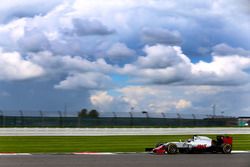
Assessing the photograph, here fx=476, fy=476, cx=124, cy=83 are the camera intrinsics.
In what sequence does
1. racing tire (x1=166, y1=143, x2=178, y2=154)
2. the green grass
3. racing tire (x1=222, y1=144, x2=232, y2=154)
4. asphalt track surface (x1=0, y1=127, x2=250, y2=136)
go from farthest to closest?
asphalt track surface (x1=0, y1=127, x2=250, y2=136)
the green grass
racing tire (x1=222, y1=144, x2=232, y2=154)
racing tire (x1=166, y1=143, x2=178, y2=154)

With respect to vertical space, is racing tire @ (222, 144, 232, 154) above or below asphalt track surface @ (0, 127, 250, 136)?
below

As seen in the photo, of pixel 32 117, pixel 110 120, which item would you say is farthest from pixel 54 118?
pixel 110 120

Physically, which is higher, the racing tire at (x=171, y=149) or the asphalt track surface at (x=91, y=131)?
the asphalt track surface at (x=91, y=131)

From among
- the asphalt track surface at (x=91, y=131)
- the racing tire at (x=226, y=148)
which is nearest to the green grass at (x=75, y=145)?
the racing tire at (x=226, y=148)

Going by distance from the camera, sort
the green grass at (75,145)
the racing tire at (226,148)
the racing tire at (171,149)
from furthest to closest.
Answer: the green grass at (75,145), the racing tire at (226,148), the racing tire at (171,149)

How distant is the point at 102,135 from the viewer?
3984cm

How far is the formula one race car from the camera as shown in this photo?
1941cm

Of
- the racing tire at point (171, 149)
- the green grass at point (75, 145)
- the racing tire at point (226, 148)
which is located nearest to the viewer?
the racing tire at point (171, 149)

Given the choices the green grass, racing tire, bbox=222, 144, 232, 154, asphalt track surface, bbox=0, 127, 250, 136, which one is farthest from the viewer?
asphalt track surface, bbox=0, 127, 250, 136

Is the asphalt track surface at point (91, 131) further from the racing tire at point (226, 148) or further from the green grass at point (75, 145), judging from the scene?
the racing tire at point (226, 148)

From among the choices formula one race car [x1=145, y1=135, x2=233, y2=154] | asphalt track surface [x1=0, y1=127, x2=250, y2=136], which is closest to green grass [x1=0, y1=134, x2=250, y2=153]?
formula one race car [x1=145, y1=135, x2=233, y2=154]

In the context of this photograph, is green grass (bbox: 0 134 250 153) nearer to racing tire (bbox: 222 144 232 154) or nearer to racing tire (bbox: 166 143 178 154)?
racing tire (bbox: 166 143 178 154)

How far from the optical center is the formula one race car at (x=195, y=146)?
19.4 meters

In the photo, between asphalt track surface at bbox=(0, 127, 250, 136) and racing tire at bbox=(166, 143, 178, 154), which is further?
asphalt track surface at bbox=(0, 127, 250, 136)
